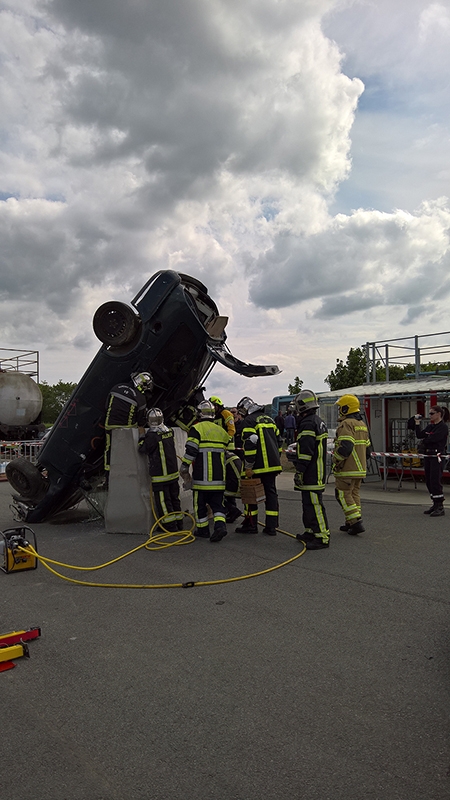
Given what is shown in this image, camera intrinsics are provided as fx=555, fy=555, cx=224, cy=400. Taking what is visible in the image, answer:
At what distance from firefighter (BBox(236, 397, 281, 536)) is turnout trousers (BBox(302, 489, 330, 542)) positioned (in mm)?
612

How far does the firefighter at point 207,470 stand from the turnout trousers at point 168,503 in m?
0.42

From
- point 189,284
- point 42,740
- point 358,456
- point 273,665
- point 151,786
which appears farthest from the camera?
point 189,284

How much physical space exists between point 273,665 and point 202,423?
384 cm

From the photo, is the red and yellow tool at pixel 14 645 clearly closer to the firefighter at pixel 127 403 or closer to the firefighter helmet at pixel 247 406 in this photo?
the firefighter at pixel 127 403

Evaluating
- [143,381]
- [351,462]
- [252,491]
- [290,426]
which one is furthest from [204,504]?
[290,426]

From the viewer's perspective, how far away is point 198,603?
4.68 meters

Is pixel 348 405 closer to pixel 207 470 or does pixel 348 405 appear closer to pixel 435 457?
pixel 207 470

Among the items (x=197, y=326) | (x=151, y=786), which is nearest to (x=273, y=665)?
(x=151, y=786)

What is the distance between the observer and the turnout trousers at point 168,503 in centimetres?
730

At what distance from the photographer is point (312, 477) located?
670cm

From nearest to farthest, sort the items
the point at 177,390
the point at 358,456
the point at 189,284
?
the point at 358,456, the point at 189,284, the point at 177,390

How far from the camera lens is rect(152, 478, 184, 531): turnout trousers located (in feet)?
24.0

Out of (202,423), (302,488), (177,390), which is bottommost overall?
(302,488)

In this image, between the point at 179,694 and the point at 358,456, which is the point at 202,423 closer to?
the point at 358,456
